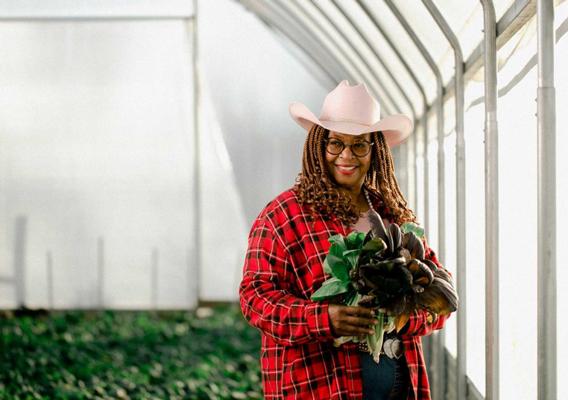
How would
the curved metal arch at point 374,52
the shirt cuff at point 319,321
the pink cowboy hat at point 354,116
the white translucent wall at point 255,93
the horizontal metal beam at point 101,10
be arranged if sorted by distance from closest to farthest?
1. the shirt cuff at point 319,321
2. the pink cowboy hat at point 354,116
3. the curved metal arch at point 374,52
4. the horizontal metal beam at point 101,10
5. the white translucent wall at point 255,93

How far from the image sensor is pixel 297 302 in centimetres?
245

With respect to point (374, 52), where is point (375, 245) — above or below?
below

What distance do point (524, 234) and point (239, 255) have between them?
7.29 m

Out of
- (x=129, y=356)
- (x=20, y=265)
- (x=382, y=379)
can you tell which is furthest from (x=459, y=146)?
(x=20, y=265)

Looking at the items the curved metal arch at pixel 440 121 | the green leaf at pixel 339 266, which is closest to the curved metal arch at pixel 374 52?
the curved metal arch at pixel 440 121

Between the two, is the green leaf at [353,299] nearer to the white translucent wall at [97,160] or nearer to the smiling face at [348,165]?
the smiling face at [348,165]

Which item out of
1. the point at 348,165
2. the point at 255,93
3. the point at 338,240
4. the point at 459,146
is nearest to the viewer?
the point at 338,240

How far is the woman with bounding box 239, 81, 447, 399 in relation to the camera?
2.44 m

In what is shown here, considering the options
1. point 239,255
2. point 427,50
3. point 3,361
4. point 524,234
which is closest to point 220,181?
point 239,255

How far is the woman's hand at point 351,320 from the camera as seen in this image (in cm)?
235

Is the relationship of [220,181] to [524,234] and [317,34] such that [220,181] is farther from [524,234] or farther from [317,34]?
[524,234]

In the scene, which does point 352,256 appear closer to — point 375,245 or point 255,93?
point 375,245

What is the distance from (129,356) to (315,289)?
502cm

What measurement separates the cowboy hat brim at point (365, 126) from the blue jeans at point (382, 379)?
2.07ft
